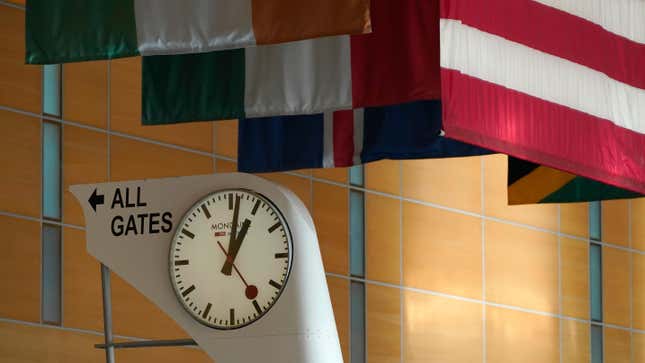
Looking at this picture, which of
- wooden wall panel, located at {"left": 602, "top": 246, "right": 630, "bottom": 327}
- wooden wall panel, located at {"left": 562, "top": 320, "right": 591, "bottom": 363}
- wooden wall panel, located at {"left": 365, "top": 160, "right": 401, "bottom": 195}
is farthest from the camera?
wooden wall panel, located at {"left": 602, "top": 246, "right": 630, "bottom": 327}

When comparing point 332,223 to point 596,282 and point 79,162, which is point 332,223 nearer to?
point 79,162

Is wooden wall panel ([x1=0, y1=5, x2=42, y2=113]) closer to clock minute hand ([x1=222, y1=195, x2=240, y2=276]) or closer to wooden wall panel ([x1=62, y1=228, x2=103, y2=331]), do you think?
wooden wall panel ([x1=62, y1=228, x2=103, y2=331])

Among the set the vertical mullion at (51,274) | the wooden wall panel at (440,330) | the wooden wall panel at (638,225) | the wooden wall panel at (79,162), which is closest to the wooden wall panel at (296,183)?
the wooden wall panel at (440,330)

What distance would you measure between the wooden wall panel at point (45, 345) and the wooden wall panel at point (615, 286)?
9558 millimetres

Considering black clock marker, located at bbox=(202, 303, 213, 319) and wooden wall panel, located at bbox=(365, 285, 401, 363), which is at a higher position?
wooden wall panel, located at bbox=(365, 285, 401, 363)

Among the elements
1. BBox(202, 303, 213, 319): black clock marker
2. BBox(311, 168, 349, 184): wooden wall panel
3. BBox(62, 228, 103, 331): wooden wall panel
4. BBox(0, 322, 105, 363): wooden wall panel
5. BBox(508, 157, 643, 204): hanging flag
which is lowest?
BBox(202, 303, 213, 319): black clock marker

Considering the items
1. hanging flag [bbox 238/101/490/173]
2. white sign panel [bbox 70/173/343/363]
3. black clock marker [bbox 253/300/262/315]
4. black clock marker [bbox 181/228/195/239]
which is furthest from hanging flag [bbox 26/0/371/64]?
hanging flag [bbox 238/101/490/173]

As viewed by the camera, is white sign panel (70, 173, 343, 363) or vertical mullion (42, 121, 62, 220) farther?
vertical mullion (42, 121, 62, 220)

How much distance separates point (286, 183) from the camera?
17281mm

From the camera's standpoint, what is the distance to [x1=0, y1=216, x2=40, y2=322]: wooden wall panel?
14.2 meters

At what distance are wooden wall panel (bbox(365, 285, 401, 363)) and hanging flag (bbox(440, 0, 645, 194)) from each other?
259 inches

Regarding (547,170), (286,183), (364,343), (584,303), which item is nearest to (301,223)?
(547,170)

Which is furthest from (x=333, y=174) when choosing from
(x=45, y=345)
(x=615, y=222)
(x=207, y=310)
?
(x=207, y=310)

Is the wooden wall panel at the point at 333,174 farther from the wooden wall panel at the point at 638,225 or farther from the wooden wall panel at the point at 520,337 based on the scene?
the wooden wall panel at the point at 638,225
